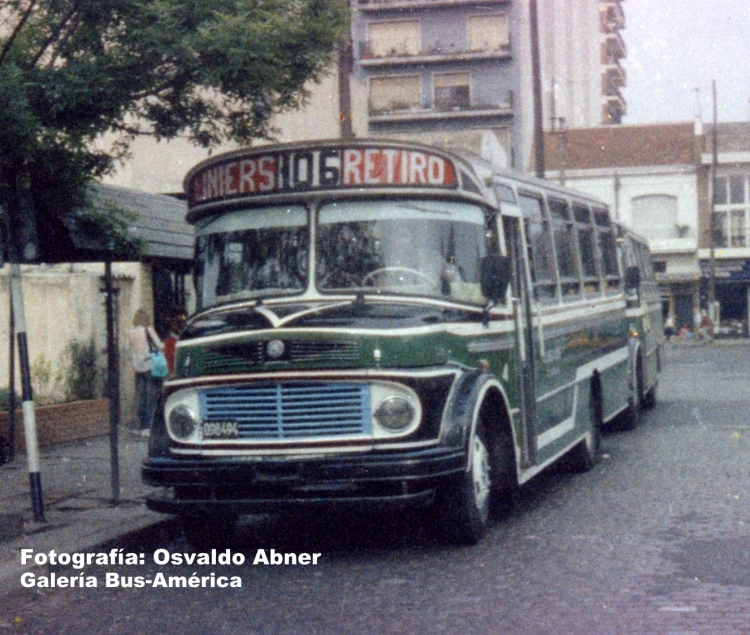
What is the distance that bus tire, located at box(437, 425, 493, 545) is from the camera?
8312 mm

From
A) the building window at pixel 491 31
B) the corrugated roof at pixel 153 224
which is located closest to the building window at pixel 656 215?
the building window at pixel 491 31

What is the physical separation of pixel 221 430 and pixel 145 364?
827cm

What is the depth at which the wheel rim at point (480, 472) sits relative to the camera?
27.9 feet

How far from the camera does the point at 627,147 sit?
58.1m

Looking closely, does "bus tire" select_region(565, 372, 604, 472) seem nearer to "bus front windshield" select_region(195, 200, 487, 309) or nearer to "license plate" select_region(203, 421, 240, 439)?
"bus front windshield" select_region(195, 200, 487, 309)

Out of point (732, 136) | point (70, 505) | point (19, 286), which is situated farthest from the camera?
point (732, 136)

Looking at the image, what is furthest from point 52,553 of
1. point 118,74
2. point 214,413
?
point 118,74

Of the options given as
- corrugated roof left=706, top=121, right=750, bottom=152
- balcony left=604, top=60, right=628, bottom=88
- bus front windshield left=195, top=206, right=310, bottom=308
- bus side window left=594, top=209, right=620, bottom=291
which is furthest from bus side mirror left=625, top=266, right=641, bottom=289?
balcony left=604, top=60, right=628, bottom=88

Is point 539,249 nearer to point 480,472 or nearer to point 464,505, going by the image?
point 480,472

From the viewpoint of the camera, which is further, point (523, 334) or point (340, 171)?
point (523, 334)

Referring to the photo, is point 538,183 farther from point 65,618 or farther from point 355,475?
point 65,618

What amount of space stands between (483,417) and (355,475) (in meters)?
1.47

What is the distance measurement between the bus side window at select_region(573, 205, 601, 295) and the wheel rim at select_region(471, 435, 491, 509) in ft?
13.8

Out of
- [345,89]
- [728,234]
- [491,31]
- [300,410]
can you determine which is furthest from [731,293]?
[300,410]
